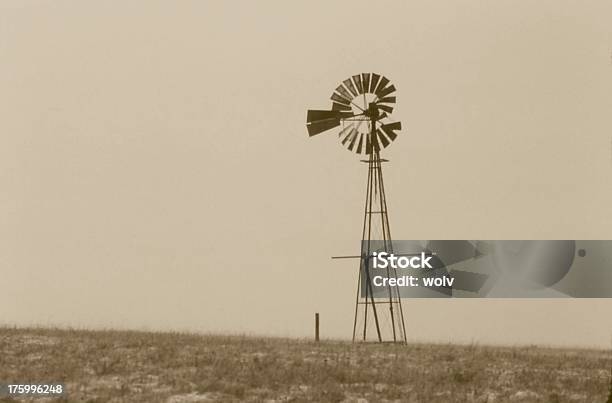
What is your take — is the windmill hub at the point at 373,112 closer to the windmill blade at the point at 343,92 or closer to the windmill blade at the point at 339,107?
the windmill blade at the point at 339,107

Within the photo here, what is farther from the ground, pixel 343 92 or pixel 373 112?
pixel 343 92

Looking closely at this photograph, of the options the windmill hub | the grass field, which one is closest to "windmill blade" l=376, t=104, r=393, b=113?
the windmill hub

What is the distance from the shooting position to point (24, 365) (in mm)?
29828

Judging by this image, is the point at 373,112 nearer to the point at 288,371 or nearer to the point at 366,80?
the point at 366,80

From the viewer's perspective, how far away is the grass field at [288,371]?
2697 centimetres

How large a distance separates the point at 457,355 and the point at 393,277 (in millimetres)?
6296

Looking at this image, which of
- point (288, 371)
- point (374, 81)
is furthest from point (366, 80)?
point (288, 371)

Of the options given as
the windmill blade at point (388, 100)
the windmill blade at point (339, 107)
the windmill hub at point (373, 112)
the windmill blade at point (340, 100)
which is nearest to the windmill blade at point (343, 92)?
the windmill blade at point (340, 100)

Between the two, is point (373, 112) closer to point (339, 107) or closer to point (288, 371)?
point (339, 107)

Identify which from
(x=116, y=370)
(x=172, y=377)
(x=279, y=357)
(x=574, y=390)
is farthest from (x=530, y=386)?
(x=116, y=370)

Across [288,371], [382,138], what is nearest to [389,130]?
[382,138]

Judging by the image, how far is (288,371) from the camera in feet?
93.8

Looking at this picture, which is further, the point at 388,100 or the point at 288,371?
the point at 388,100

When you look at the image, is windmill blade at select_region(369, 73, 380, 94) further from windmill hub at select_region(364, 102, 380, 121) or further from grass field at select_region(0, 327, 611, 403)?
grass field at select_region(0, 327, 611, 403)
